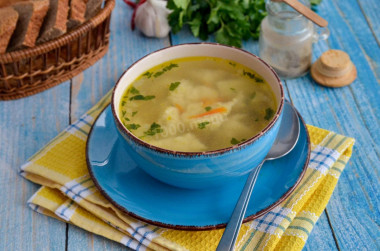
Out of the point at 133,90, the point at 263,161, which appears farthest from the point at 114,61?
the point at 263,161

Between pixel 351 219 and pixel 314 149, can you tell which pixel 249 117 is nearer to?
pixel 314 149

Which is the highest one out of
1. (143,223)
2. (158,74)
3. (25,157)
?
(158,74)

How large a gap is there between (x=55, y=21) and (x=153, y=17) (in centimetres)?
47

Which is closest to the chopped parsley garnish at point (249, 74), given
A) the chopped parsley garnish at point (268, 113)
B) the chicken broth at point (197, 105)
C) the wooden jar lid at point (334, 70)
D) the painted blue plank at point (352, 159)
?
the chicken broth at point (197, 105)

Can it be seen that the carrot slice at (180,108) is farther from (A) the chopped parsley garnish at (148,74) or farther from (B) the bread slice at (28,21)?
(B) the bread slice at (28,21)

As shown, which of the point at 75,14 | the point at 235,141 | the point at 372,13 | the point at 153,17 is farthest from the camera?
the point at 372,13

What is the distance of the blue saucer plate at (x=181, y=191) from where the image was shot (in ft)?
4.05

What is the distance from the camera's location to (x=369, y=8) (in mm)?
2229

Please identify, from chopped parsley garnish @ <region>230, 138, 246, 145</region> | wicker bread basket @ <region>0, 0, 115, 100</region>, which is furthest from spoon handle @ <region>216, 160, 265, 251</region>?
wicker bread basket @ <region>0, 0, 115, 100</region>

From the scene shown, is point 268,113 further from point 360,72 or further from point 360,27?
point 360,27

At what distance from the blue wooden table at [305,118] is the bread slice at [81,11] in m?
0.22

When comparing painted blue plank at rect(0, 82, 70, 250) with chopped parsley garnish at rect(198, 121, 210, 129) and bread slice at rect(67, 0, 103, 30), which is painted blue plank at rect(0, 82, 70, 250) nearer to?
bread slice at rect(67, 0, 103, 30)

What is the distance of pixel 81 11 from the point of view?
1827 mm

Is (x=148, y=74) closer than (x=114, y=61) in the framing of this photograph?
Yes
